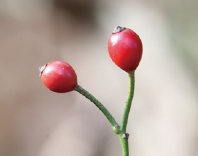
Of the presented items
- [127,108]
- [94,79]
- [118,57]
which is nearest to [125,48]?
[118,57]

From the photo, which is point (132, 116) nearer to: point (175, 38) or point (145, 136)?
point (145, 136)

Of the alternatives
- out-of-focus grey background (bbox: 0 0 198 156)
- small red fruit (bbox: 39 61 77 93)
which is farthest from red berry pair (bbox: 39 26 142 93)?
out-of-focus grey background (bbox: 0 0 198 156)

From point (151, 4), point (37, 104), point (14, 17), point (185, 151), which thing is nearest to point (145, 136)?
point (185, 151)

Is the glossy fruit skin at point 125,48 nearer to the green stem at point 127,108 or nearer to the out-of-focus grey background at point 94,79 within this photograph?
the green stem at point 127,108

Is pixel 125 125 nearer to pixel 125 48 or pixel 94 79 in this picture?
pixel 125 48

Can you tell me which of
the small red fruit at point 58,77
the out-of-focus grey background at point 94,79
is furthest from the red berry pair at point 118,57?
the out-of-focus grey background at point 94,79
